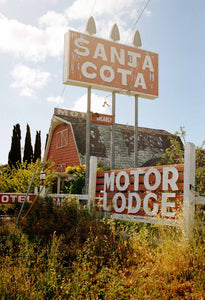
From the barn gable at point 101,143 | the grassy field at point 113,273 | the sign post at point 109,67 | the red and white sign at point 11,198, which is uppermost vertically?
the sign post at point 109,67

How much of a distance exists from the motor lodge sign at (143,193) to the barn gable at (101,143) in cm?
1026

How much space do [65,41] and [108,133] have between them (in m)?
8.53

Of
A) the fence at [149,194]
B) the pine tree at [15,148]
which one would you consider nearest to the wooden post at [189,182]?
the fence at [149,194]

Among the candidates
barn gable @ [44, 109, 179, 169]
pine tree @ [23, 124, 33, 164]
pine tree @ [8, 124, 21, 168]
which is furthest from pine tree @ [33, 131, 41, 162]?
barn gable @ [44, 109, 179, 169]

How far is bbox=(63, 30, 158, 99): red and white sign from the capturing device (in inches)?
583

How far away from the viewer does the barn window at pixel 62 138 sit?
72.1 feet

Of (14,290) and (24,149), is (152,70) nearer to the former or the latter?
(14,290)

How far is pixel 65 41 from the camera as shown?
15078 millimetres

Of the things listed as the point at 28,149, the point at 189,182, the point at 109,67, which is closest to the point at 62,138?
the point at 28,149

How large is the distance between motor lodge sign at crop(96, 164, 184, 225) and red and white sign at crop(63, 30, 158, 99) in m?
6.77

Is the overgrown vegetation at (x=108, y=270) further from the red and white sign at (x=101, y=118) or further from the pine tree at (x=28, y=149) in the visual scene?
the pine tree at (x=28, y=149)

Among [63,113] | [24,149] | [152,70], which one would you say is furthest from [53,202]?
[24,149]

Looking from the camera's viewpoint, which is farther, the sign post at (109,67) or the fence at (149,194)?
the sign post at (109,67)

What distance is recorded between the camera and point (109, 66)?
15547 mm
